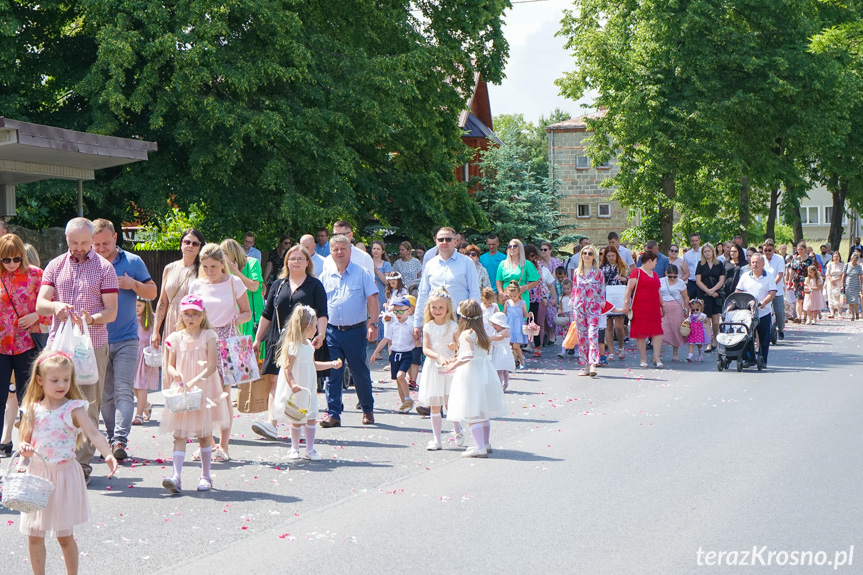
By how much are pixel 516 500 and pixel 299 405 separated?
228 centimetres

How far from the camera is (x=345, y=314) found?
10906mm

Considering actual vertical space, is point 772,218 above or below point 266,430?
above

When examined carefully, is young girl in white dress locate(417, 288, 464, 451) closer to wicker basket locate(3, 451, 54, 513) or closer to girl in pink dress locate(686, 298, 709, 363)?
wicker basket locate(3, 451, 54, 513)

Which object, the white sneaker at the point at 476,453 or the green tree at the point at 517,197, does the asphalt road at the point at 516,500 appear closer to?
the white sneaker at the point at 476,453

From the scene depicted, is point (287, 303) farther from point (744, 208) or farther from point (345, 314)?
point (744, 208)

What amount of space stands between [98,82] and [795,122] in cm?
2462

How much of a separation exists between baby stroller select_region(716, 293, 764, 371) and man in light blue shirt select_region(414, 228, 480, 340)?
595cm

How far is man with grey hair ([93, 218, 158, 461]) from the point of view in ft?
28.9

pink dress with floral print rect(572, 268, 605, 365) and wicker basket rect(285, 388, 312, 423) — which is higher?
pink dress with floral print rect(572, 268, 605, 365)

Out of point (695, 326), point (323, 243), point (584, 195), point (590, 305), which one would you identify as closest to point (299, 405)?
point (590, 305)

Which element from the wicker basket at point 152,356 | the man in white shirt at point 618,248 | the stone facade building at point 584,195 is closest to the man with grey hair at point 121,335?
the wicker basket at point 152,356

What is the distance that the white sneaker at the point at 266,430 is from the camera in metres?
10.1

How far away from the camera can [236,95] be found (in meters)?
24.4

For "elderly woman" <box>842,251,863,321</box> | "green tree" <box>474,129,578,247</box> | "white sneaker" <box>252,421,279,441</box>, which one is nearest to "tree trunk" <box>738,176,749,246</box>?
"green tree" <box>474,129,578,247</box>
